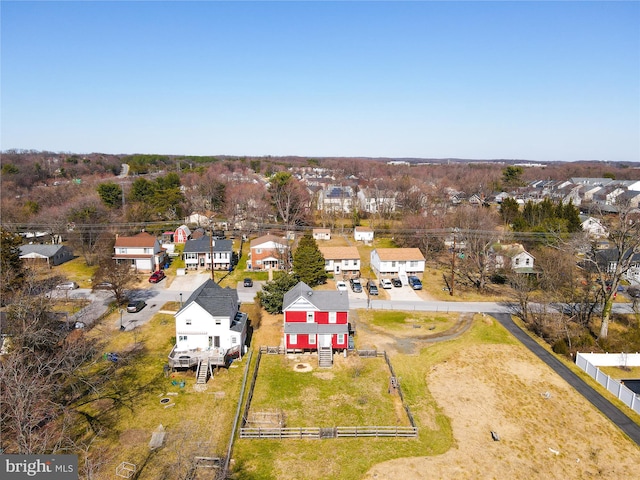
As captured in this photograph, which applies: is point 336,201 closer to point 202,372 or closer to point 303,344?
point 303,344

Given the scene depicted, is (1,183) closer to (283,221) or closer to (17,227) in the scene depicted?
(17,227)

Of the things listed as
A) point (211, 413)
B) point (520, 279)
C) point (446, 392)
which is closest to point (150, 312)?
point (211, 413)

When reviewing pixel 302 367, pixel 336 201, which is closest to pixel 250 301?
pixel 302 367

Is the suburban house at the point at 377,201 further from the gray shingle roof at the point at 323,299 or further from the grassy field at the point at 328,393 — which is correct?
the grassy field at the point at 328,393

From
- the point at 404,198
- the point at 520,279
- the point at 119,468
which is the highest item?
the point at 404,198

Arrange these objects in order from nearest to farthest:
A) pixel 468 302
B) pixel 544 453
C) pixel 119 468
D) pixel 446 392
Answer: pixel 119 468
pixel 544 453
pixel 446 392
pixel 468 302

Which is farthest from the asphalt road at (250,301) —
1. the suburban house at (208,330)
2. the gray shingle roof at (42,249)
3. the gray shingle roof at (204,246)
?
the gray shingle roof at (42,249)
